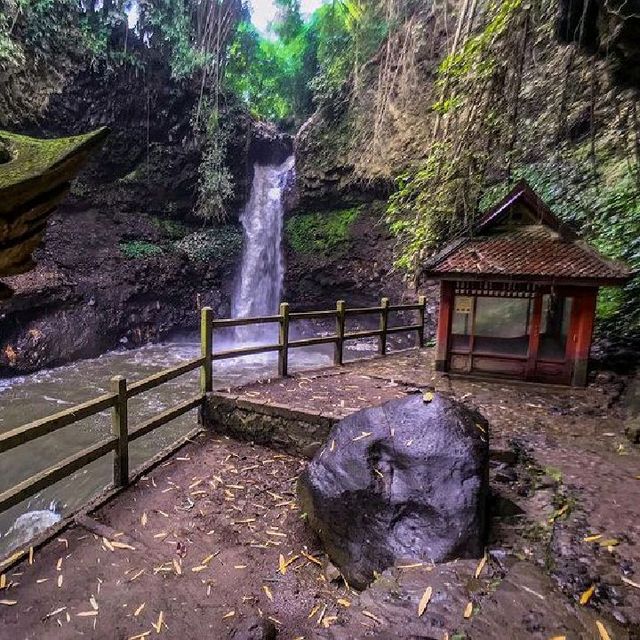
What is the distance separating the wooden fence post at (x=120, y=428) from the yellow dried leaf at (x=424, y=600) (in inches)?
133

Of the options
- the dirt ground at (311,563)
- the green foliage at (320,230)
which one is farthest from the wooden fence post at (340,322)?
the green foliage at (320,230)

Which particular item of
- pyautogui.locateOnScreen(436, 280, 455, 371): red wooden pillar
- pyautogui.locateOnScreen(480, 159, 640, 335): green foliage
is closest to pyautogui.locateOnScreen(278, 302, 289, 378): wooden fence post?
pyautogui.locateOnScreen(436, 280, 455, 371): red wooden pillar

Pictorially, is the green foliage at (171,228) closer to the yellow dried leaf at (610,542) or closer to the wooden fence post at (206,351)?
the wooden fence post at (206,351)

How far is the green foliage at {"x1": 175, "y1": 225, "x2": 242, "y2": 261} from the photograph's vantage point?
17062 mm

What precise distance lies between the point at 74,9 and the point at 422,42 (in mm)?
10677

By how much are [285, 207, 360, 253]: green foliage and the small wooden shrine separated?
9.15 meters

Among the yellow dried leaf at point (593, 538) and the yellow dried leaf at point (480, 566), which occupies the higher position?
the yellow dried leaf at point (593, 538)

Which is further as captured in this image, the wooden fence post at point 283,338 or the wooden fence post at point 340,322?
the wooden fence post at point 340,322

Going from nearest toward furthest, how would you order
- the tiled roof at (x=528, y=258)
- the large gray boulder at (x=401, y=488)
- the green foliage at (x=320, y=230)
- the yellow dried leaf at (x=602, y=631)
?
the yellow dried leaf at (x=602, y=631)
the large gray boulder at (x=401, y=488)
the tiled roof at (x=528, y=258)
the green foliage at (x=320, y=230)

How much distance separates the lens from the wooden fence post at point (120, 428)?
4629 mm

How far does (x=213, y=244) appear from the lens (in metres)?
17.5

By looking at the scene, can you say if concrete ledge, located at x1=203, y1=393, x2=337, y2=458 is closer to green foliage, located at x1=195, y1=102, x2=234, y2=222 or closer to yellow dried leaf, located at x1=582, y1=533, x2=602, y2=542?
yellow dried leaf, located at x1=582, y1=533, x2=602, y2=542

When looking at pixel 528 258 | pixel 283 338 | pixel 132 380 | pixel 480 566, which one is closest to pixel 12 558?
pixel 480 566

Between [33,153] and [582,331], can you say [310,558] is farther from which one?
[582,331]
